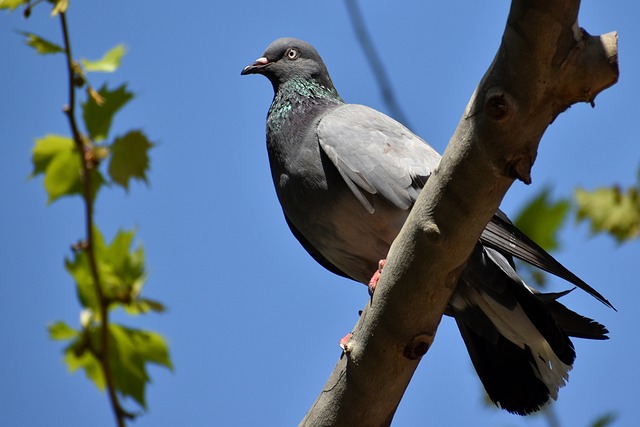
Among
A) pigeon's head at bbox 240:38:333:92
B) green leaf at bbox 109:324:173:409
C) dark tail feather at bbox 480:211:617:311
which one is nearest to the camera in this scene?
green leaf at bbox 109:324:173:409

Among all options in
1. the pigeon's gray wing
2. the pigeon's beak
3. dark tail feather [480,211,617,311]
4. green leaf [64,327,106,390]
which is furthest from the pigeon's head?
green leaf [64,327,106,390]

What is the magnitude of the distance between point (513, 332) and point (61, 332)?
9.15 ft

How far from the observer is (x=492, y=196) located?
3209 mm

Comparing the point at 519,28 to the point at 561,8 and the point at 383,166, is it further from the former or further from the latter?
the point at 383,166

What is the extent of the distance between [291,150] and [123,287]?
2.62 metres

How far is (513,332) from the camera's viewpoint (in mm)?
4586

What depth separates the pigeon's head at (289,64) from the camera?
19.6 feet

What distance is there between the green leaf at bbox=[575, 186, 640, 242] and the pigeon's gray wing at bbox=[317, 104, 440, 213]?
0.91m

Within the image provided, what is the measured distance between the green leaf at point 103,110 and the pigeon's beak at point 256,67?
3312 mm

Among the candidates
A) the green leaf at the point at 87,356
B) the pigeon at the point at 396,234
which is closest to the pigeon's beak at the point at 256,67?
the pigeon at the point at 396,234

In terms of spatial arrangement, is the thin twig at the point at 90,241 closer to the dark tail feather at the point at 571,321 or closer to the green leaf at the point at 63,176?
the green leaf at the point at 63,176

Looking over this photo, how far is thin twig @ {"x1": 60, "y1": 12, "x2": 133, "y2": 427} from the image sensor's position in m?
2.18

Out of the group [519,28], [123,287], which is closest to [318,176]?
[519,28]

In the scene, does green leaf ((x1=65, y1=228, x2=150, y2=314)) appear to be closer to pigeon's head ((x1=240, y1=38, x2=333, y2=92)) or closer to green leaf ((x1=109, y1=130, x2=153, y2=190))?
green leaf ((x1=109, y1=130, x2=153, y2=190))
